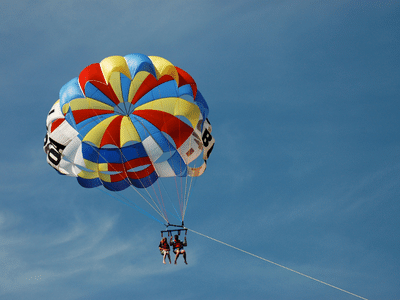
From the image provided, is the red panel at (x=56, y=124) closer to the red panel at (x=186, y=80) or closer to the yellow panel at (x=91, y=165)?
the yellow panel at (x=91, y=165)

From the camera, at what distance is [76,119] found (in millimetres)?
17484

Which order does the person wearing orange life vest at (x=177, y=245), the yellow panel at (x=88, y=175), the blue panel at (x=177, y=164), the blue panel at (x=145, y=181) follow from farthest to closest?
the blue panel at (x=145, y=181)
the blue panel at (x=177, y=164)
the yellow panel at (x=88, y=175)
the person wearing orange life vest at (x=177, y=245)

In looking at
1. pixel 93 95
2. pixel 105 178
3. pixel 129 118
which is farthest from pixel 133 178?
pixel 93 95

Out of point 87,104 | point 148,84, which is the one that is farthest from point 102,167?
point 148,84

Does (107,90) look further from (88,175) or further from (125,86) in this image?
(88,175)

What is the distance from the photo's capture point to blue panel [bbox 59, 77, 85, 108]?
17.7 meters

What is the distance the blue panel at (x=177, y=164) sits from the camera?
19.1m

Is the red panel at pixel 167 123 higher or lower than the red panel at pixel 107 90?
lower

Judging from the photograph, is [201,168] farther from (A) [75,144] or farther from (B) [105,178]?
(A) [75,144]

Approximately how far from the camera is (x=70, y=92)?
17.7 metres

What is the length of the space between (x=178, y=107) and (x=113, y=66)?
9.14ft

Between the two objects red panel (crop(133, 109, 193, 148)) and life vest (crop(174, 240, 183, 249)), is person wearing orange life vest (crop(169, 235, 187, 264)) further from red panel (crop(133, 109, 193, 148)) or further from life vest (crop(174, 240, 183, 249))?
red panel (crop(133, 109, 193, 148))

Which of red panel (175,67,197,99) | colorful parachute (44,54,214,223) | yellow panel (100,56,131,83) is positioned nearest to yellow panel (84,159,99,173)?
colorful parachute (44,54,214,223)

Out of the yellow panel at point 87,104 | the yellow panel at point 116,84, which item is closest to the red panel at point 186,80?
the yellow panel at point 116,84
